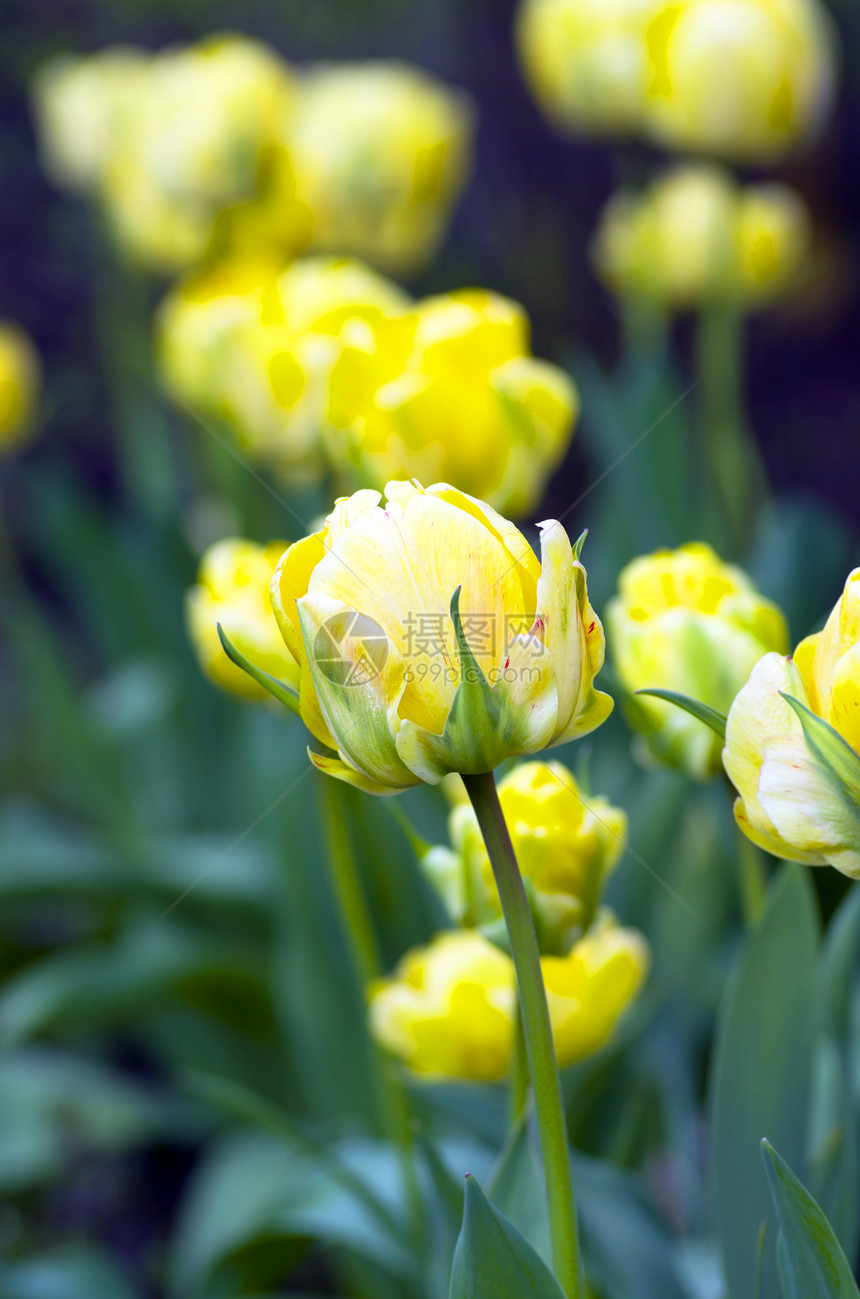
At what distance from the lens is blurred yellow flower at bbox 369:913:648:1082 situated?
1.87ft

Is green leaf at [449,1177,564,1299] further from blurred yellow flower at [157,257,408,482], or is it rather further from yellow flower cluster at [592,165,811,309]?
yellow flower cluster at [592,165,811,309]

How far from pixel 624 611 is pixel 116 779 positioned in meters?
0.93

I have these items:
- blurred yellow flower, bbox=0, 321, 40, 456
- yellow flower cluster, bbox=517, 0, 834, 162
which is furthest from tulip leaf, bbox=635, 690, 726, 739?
blurred yellow flower, bbox=0, 321, 40, 456

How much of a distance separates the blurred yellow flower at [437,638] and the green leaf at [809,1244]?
0.19 meters

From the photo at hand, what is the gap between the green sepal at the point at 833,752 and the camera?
34cm

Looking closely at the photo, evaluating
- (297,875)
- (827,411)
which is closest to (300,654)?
(297,875)

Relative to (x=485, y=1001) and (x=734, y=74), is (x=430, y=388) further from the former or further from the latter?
(x=734, y=74)

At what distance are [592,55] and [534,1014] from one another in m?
1.34

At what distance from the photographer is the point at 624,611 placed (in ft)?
1.75

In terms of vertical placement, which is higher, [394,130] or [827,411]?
[394,130]

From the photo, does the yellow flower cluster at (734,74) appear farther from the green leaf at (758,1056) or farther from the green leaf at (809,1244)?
the green leaf at (809,1244)

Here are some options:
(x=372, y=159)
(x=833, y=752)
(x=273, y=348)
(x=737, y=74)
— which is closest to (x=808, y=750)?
(x=833, y=752)

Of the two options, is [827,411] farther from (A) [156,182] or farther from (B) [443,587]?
(B) [443,587]

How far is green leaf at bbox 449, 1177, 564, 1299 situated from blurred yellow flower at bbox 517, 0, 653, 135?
120 cm
